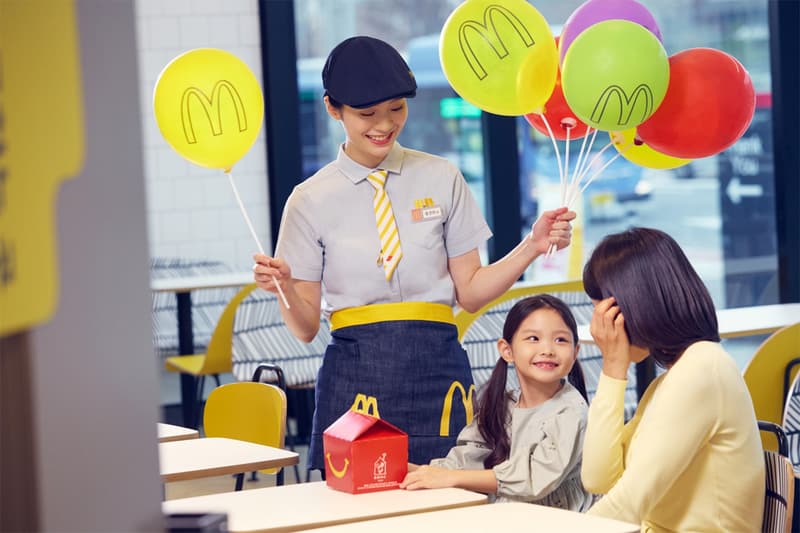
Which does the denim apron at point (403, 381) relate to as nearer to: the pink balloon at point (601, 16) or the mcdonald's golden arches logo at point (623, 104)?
the mcdonald's golden arches logo at point (623, 104)

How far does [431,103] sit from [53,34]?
210 inches

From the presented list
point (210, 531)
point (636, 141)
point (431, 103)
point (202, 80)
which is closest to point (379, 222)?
point (202, 80)

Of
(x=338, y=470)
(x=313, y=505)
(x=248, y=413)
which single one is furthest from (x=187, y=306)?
(x=313, y=505)

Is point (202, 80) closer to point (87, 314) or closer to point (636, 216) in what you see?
point (87, 314)

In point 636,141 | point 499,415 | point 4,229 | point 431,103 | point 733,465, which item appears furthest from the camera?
point 431,103

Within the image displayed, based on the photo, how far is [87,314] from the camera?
2.57 feet

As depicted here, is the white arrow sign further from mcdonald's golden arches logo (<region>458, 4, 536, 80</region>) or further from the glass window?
mcdonald's golden arches logo (<region>458, 4, 536, 80</region>)

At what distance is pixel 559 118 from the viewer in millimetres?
2891

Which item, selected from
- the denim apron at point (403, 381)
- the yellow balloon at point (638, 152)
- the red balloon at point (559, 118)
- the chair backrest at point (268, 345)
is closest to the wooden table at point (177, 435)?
the denim apron at point (403, 381)

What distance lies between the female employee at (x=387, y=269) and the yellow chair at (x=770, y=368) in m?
1.28

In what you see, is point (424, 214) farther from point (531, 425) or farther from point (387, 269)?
point (531, 425)

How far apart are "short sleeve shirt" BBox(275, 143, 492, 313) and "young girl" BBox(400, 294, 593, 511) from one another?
0.24 metres

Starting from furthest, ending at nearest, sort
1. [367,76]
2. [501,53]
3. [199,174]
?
[199,174] → [501,53] → [367,76]

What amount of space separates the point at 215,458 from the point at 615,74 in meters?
1.27
